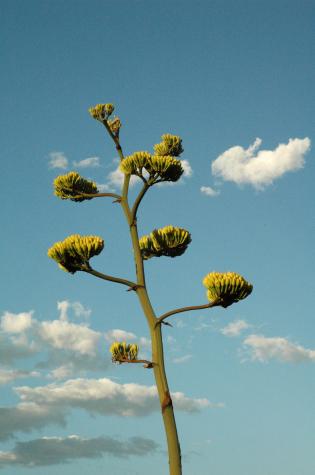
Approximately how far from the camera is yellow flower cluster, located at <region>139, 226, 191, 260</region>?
8.37 meters

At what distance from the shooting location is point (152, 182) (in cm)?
806

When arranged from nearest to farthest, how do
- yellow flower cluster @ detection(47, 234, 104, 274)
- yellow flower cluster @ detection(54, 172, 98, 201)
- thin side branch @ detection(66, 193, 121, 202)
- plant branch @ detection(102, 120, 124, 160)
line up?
1. yellow flower cluster @ detection(47, 234, 104, 274)
2. thin side branch @ detection(66, 193, 121, 202)
3. plant branch @ detection(102, 120, 124, 160)
4. yellow flower cluster @ detection(54, 172, 98, 201)

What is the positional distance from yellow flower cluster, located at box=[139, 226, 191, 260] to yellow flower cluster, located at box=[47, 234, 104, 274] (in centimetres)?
123

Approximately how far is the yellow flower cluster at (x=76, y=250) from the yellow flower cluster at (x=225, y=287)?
1484mm

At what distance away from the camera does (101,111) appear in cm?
865

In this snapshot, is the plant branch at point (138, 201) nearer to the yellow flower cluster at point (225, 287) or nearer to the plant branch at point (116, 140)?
the plant branch at point (116, 140)

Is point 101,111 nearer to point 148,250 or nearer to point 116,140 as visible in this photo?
point 116,140

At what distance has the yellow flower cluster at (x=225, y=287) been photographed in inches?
266

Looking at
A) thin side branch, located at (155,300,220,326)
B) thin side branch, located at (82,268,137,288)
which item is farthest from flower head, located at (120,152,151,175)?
thin side branch, located at (155,300,220,326)

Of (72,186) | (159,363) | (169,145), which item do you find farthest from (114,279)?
(169,145)

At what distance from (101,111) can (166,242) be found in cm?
220

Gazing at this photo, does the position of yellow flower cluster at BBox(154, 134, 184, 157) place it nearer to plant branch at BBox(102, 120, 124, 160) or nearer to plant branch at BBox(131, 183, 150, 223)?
plant branch at BBox(102, 120, 124, 160)

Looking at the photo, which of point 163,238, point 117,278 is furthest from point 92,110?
point 117,278

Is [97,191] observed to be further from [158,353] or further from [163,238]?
[158,353]
